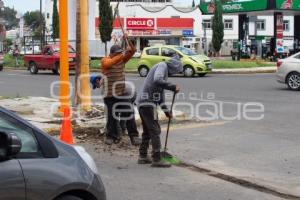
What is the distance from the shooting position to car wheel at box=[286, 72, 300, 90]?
20.2m

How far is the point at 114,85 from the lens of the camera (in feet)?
33.0

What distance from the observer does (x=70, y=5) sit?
13.2 metres

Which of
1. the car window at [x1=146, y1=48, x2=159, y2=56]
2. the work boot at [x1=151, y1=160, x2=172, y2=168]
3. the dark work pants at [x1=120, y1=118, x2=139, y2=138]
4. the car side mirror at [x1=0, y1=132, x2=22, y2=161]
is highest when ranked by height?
the car window at [x1=146, y1=48, x2=159, y2=56]

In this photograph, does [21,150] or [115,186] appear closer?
[21,150]

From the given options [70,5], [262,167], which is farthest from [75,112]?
[262,167]

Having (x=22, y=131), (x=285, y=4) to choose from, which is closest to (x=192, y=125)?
(x=22, y=131)

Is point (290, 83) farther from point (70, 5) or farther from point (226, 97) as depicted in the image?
point (70, 5)

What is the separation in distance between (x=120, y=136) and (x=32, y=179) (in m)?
6.10

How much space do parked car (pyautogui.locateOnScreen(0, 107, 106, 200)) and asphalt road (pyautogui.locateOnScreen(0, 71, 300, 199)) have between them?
332cm

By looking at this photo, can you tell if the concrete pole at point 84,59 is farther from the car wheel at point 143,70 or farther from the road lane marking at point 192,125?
the car wheel at point 143,70

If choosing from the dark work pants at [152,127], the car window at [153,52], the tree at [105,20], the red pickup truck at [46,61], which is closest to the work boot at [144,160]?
the dark work pants at [152,127]

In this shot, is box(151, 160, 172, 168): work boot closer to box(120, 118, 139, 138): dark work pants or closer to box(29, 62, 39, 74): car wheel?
box(120, 118, 139, 138): dark work pants

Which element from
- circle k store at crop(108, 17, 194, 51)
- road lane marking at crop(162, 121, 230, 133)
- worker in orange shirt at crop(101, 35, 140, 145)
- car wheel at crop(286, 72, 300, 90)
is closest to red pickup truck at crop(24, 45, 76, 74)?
car wheel at crop(286, 72, 300, 90)

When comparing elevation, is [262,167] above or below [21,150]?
below
